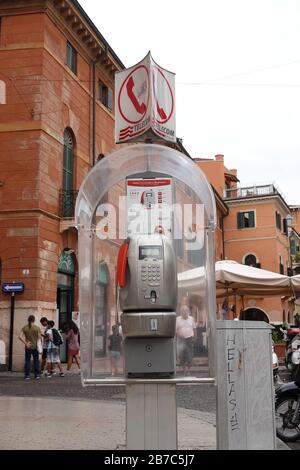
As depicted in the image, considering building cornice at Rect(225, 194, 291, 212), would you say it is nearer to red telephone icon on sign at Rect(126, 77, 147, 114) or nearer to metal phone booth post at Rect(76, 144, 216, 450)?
red telephone icon on sign at Rect(126, 77, 147, 114)

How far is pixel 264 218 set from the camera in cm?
5019

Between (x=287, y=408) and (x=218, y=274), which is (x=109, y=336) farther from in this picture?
(x=218, y=274)

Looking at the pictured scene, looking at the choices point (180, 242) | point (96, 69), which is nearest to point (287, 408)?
point (180, 242)

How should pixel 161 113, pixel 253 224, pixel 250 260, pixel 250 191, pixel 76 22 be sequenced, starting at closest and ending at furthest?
pixel 161 113
pixel 76 22
pixel 250 260
pixel 253 224
pixel 250 191

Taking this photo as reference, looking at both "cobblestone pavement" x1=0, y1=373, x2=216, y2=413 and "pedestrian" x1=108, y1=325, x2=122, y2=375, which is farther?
"cobblestone pavement" x1=0, y1=373, x2=216, y2=413

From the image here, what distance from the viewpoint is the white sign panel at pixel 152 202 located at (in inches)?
209

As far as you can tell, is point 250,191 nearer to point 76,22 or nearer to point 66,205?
point 76,22

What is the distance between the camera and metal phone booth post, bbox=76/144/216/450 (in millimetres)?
4305

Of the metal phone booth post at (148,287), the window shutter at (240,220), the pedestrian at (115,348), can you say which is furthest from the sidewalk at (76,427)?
the window shutter at (240,220)

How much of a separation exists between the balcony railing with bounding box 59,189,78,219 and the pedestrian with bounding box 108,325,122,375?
16439 millimetres

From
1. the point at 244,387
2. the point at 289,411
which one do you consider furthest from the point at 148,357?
the point at 289,411

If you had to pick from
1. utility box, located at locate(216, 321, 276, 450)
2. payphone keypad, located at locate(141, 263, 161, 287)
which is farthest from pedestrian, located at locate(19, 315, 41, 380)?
payphone keypad, located at locate(141, 263, 161, 287)

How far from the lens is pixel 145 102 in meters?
5.77

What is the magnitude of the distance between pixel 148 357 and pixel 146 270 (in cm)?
69
